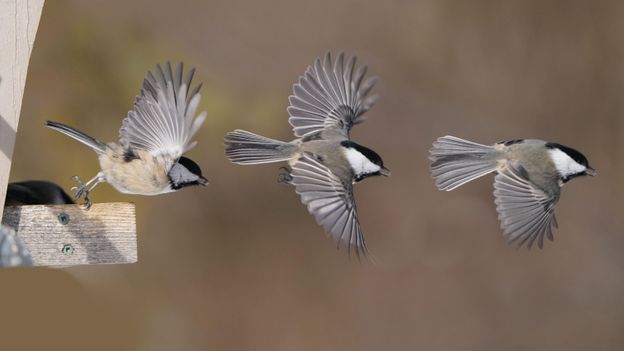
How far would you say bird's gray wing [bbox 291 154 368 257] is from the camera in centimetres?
143

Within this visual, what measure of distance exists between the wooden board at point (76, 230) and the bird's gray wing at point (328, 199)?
0.32 m

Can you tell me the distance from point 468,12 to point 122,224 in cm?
269

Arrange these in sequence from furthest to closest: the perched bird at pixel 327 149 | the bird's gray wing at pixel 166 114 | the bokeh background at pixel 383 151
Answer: the bokeh background at pixel 383 151 → the perched bird at pixel 327 149 → the bird's gray wing at pixel 166 114

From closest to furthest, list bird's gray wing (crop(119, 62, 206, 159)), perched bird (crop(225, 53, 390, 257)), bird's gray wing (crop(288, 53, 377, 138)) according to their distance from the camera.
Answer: bird's gray wing (crop(119, 62, 206, 159)), perched bird (crop(225, 53, 390, 257)), bird's gray wing (crop(288, 53, 377, 138))

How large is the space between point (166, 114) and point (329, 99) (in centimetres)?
39

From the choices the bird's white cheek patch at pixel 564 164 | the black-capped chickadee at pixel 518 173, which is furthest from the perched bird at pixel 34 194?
the bird's white cheek patch at pixel 564 164

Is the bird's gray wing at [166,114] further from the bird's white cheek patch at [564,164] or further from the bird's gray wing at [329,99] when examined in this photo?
the bird's white cheek patch at [564,164]

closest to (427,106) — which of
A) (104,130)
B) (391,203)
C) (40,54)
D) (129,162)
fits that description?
(391,203)

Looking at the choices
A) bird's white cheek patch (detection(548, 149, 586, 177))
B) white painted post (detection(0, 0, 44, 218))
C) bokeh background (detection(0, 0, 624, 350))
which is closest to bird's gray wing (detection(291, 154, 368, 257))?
bird's white cheek patch (detection(548, 149, 586, 177))

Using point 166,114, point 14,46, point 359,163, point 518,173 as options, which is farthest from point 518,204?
point 14,46

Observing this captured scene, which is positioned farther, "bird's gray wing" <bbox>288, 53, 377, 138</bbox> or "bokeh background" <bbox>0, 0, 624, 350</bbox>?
"bokeh background" <bbox>0, 0, 624, 350</bbox>

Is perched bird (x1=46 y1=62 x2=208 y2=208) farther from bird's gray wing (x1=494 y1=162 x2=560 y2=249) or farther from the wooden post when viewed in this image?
bird's gray wing (x1=494 y1=162 x2=560 y2=249)

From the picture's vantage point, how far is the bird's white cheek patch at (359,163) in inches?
58.7

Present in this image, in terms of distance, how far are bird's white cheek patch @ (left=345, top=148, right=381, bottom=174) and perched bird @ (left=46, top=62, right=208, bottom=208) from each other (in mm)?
257
